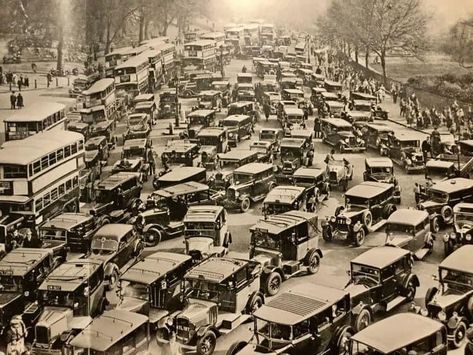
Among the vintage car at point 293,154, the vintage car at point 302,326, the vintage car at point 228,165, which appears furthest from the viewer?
the vintage car at point 293,154

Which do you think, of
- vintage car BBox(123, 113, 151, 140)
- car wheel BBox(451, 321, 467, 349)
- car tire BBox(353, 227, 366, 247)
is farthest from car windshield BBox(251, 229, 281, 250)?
vintage car BBox(123, 113, 151, 140)

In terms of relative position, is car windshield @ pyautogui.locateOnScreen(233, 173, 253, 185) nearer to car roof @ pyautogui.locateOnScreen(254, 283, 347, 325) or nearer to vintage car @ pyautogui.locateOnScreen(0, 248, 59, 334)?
vintage car @ pyautogui.locateOnScreen(0, 248, 59, 334)

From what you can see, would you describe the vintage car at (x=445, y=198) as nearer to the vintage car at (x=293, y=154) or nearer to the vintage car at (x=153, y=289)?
the vintage car at (x=293, y=154)

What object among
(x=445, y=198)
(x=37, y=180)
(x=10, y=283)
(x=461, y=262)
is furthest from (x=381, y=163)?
(x=10, y=283)

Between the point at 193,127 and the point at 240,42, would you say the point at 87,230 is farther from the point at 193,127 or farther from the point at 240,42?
the point at 240,42

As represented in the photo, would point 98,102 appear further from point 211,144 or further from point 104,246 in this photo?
point 104,246

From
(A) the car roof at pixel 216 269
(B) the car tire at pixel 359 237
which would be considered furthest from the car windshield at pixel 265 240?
(B) the car tire at pixel 359 237

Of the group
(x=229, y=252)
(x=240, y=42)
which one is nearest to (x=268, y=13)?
(x=240, y=42)
